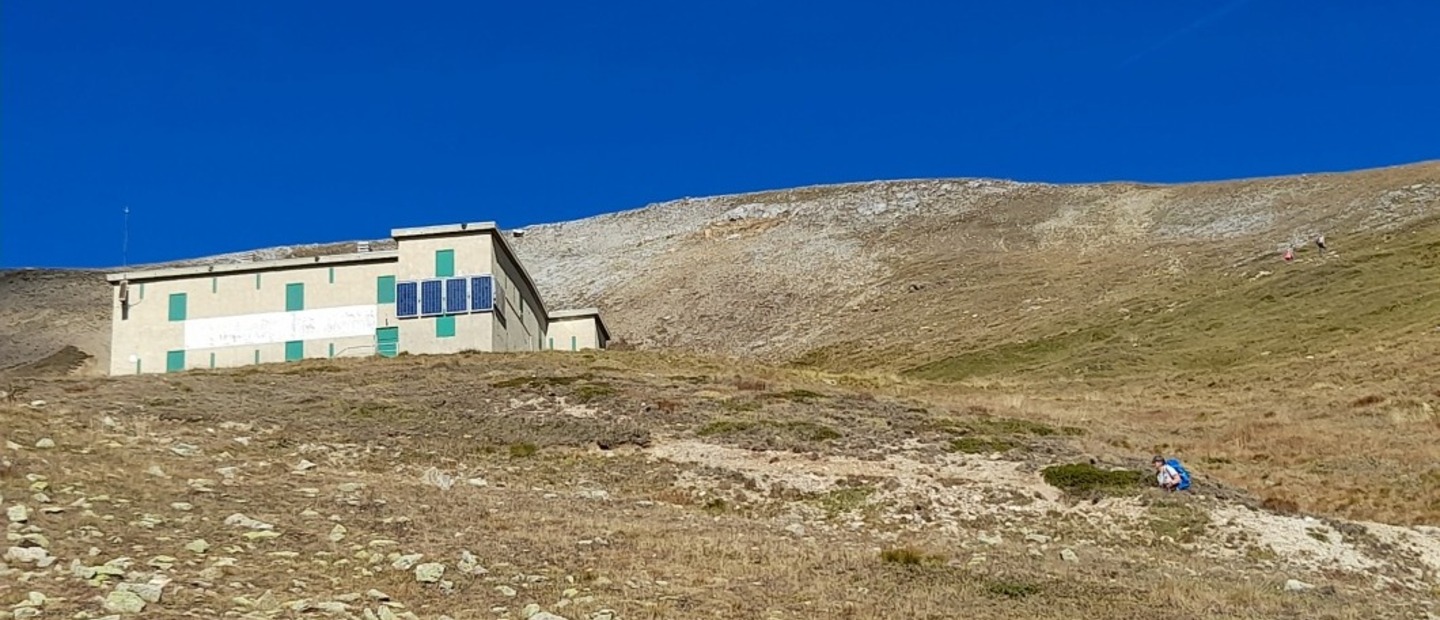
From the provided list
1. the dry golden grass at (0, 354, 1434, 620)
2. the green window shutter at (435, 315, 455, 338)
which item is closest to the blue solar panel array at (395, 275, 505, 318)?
Result: the green window shutter at (435, 315, 455, 338)

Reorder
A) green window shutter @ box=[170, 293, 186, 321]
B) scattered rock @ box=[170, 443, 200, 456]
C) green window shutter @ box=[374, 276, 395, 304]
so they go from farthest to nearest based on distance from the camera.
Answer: green window shutter @ box=[170, 293, 186, 321] < green window shutter @ box=[374, 276, 395, 304] < scattered rock @ box=[170, 443, 200, 456]

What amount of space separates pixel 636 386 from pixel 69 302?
97.1 m

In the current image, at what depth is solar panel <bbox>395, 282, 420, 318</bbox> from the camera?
50.1 m

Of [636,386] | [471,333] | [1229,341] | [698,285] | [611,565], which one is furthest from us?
[698,285]

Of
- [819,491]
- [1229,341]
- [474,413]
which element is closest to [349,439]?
[474,413]

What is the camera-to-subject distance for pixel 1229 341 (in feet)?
205

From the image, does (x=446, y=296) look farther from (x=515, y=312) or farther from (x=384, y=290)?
(x=515, y=312)

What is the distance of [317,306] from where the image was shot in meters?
50.4

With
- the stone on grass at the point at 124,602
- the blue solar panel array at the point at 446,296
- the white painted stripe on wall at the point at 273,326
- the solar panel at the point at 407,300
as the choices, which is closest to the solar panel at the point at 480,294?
the blue solar panel array at the point at 446,296

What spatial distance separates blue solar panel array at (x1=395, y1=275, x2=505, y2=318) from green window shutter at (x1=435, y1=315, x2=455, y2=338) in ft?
0.66

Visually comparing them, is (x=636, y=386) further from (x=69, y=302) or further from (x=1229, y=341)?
(x=69, y=302)

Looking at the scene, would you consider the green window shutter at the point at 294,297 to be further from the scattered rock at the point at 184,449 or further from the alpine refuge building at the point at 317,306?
the scattered rock at the point at 184,449

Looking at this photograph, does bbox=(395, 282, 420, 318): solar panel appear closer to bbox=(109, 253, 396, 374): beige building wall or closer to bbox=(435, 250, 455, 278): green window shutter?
bbox=(109, 253, 396, 374): beige building wall

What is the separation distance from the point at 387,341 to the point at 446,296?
2.81 meters
